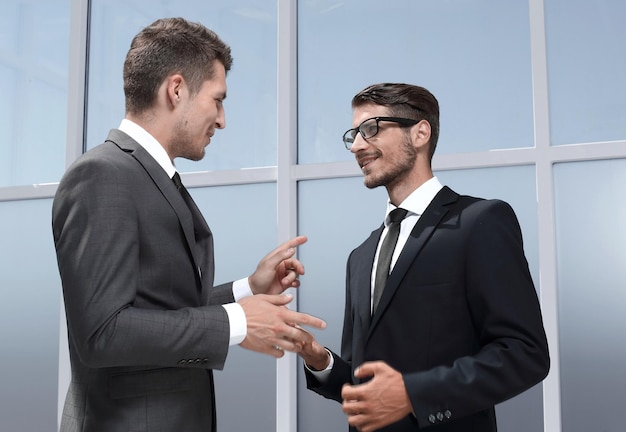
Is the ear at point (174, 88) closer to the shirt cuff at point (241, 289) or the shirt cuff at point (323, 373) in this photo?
the shirt cuff at point (241, 289)

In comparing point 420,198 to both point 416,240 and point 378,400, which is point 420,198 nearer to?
point 416,240

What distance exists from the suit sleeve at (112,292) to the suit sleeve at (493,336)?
533 mm

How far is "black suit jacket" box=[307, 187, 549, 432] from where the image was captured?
1.68m

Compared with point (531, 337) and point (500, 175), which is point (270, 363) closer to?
point (500, 175)

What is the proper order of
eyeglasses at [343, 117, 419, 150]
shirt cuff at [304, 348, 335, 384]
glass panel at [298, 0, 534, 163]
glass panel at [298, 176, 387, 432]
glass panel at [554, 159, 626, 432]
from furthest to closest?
glass panel at [298, 176, 387, 432] → glass panel at [298, 0, 534, 163] → glass panel at [554, 159, 626, 432] → eyeglasses at [343, 117, 419, 150] → shirt cuff at [304, 348, 335, 384]

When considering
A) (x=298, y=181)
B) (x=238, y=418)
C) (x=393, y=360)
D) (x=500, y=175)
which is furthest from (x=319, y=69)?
(x=393, y=360)

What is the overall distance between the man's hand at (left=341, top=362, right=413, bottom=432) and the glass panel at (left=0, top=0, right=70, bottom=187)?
3212 millimetres

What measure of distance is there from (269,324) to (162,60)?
0.63m

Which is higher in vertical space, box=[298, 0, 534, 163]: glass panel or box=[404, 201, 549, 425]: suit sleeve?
box=[298, 0, 534, 163]: glass panel

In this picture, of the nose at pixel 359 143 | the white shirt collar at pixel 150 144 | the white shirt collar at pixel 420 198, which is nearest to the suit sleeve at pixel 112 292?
the white shirt collar at pixel 150 144

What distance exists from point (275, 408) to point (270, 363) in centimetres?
23

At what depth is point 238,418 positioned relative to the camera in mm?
3795

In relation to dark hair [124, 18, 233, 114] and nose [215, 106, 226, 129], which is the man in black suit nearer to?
nose [215, 106, 226, 129]

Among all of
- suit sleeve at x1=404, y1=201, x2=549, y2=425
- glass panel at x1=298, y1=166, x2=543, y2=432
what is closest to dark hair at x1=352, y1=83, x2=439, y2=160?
suit sleeve at x1=404, y1=201, x2=549, y2=425
